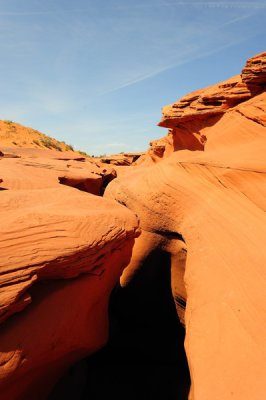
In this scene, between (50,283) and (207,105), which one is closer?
(50,283)

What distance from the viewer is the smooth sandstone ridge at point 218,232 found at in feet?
9.43

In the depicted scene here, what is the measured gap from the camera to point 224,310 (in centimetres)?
328

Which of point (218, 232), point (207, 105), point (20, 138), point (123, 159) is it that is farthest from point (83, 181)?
point (20, 138)

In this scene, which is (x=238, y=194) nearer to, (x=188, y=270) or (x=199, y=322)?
(x=188, y=270)

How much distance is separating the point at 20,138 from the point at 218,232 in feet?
93.8

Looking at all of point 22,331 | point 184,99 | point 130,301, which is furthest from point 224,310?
point 184,99

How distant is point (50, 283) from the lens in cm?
325

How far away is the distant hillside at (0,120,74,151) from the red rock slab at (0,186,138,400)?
932 inches

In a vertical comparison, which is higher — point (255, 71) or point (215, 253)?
point (255, 71)

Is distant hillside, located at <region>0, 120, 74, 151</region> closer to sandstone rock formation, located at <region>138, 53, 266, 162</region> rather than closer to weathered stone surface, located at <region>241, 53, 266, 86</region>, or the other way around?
sandstone rock formation, located at <region>138, 53, 266, 162</region>

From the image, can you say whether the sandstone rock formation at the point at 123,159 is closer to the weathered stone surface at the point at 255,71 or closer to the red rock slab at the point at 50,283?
the weathered stone surface at the point at 255,71

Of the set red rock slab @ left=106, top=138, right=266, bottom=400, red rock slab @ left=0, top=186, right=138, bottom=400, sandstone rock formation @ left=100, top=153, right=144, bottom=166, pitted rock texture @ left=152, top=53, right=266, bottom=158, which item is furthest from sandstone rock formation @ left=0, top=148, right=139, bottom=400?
sandstone rock formation @ left=100, top=153, right=144, bottom=166

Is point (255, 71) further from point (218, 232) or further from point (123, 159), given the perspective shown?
point (123, 159)

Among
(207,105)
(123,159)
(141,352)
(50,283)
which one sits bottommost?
(141,352)
